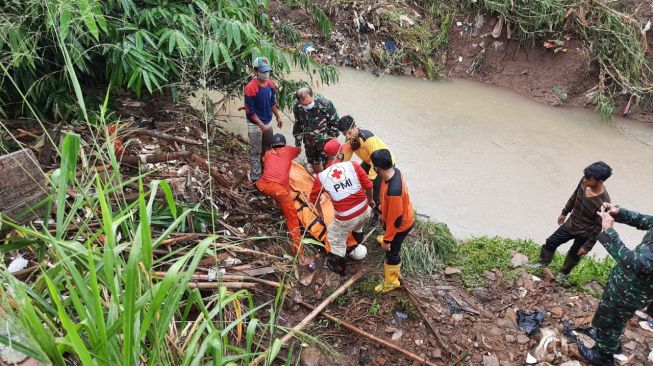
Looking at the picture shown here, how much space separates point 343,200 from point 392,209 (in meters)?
0.42

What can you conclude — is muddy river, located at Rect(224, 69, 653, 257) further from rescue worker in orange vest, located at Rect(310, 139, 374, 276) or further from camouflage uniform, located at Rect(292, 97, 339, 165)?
rescue worker in orange vest, located at Rect(310, 139, 374, 276)

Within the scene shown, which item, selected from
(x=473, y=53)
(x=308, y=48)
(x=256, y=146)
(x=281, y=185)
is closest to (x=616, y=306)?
(x=281, y=185)

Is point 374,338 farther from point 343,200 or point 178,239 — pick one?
point 178,239

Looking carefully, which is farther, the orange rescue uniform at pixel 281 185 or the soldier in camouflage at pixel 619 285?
the orange rescue uniform at pixel 281 185

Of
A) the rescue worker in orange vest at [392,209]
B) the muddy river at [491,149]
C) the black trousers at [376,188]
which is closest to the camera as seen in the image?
the rescue worker in orange vest at [392,209]

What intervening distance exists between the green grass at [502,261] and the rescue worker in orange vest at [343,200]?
1089 millimetres

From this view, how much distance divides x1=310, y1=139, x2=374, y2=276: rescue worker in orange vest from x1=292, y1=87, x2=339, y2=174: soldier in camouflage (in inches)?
31.6

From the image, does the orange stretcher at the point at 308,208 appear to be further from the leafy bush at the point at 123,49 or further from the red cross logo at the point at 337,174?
the leafy bush at the point at 123,49

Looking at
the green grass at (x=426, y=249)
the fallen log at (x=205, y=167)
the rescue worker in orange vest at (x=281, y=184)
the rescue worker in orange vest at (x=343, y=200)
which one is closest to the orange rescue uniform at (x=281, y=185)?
the rescue worker in orange vest at (x=281, y=184)

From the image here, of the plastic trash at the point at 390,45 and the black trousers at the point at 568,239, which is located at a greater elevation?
the plastic trash at the point at 390,45

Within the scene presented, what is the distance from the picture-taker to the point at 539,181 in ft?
19.0

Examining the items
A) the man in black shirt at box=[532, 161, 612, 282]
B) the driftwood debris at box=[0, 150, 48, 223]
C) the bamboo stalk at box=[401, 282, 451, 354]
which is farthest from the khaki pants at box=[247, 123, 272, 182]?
the man in black shirt at box=[532, 161, 612, 282]

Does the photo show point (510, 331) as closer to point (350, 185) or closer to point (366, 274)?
point (366, 274)

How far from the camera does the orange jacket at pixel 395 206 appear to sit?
3170 mm
